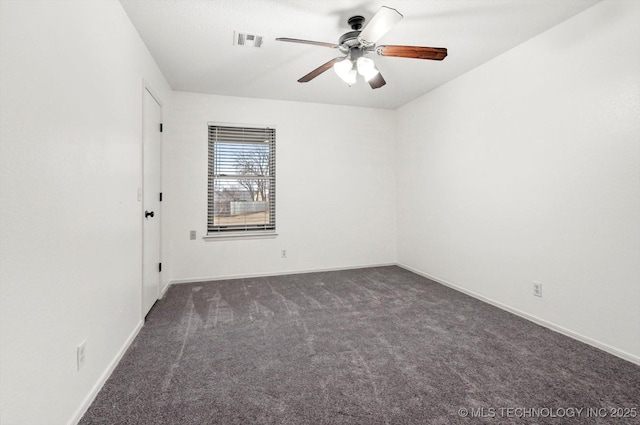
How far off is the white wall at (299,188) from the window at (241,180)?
0.36 feet

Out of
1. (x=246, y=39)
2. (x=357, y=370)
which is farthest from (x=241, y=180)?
(x=357, y=370)

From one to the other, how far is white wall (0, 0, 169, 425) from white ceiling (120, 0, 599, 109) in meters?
0.53

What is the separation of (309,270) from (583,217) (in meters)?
3.29

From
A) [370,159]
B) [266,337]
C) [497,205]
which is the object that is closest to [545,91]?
[497,205]

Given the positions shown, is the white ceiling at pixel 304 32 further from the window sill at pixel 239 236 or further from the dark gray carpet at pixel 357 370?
the dark gray carpet at pixel 357 370

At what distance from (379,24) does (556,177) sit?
2.00 meters

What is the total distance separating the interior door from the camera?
2791 mm

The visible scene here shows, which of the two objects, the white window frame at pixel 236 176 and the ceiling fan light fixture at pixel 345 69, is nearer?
the ceiling fan light fixture at pixel 345 69

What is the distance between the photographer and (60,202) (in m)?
1.41

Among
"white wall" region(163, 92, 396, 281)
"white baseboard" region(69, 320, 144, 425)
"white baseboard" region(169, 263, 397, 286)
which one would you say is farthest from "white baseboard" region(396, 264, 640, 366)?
"white baseboard" region(69, 320, 144, 425)

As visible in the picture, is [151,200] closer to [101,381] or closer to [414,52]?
[101,381]

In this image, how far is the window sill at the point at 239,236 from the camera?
4.16 meters

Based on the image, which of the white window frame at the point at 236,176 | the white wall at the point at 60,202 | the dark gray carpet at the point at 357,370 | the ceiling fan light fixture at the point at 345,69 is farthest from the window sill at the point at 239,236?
the ceiling fan light fixture at the point at 345,69

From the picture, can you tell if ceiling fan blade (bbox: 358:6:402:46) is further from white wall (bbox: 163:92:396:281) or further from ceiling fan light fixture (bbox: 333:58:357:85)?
white wall (bbox: 163:92:396:281)
